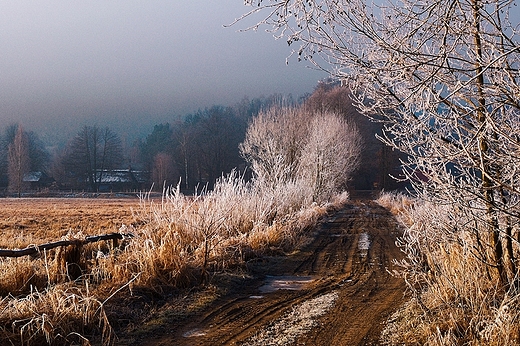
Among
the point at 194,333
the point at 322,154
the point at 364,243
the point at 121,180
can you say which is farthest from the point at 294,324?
the point at 121,180

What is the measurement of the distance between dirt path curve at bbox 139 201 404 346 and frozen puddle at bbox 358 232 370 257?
0.36 m

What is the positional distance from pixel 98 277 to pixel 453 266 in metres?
5.20

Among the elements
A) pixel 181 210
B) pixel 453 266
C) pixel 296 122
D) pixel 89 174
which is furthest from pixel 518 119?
pixel 89 174

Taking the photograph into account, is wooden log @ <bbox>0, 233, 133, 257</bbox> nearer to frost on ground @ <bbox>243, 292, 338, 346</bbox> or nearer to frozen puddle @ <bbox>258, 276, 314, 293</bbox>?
frozen puddle @ <bbox>258, 276, 314, 293</bbox>

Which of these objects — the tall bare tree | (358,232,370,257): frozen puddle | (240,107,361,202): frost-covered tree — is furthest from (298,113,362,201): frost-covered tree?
the tall bare tree

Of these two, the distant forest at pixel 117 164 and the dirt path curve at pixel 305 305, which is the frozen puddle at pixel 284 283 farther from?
the distant forest at pixel 117 164

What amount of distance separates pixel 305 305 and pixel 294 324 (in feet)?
3.56

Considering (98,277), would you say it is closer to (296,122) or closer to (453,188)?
(453,188)

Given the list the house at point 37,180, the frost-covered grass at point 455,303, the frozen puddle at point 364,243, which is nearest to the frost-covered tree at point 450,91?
the frost-covered grass at point 455,303

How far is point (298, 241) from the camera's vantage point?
14.6m

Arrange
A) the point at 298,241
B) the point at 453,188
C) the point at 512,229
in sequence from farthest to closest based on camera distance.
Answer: the point at 298,241 < the point at 512,229 < the point at 453,188

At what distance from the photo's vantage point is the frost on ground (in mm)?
5473

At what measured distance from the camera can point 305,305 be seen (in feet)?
23.4

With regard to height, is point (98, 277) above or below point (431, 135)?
below
